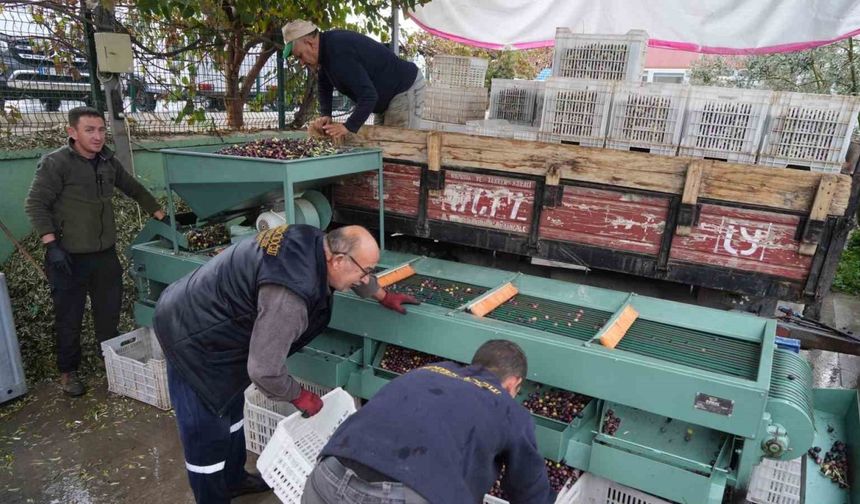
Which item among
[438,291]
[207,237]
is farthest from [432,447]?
[207,237]

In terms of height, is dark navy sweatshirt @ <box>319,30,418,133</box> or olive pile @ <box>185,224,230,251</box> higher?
dark navy sweatshirt @ <box>319,30,418,133</box>

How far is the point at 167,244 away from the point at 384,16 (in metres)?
3.66

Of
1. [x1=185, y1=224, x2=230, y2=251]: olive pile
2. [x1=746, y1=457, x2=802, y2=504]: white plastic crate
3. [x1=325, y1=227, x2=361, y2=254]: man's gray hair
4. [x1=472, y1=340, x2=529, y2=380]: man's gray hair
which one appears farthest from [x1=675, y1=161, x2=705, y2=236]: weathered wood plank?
[x1=185, y1=224, x2=230, y2=251]: olive pile

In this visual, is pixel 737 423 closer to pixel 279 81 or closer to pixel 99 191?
pixel 99 191

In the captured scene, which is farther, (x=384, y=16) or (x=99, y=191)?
(x=384, y=16)

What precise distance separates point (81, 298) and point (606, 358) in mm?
3500

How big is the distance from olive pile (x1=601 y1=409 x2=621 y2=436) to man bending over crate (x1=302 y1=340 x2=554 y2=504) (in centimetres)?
78

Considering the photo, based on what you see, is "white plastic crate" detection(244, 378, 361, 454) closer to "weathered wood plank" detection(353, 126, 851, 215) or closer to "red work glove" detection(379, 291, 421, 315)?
"red work glove" detection(379, 291, 421, 315)

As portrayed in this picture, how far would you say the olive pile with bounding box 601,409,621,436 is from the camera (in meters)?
2.46

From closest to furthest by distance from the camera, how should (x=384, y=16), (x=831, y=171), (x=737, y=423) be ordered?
(x=737, y=423), (x=831, y=171), (x=384, y=16)

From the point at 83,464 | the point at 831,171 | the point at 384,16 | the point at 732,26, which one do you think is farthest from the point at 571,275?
the point at 384,16

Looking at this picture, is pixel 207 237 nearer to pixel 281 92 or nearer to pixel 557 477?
pixel 557 477

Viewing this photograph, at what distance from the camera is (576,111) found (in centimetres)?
320

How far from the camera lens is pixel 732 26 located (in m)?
4.34
